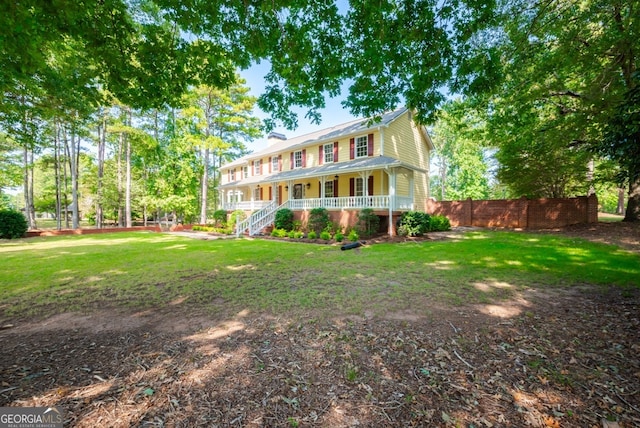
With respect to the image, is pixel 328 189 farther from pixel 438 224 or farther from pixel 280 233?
pixel 438 224

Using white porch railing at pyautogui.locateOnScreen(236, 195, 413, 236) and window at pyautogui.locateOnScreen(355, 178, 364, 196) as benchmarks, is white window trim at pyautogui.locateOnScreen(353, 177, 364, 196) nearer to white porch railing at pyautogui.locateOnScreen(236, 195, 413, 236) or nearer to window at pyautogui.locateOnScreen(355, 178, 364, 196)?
window at pyautogui.locateOnScreen(355, 178, 364, 196)

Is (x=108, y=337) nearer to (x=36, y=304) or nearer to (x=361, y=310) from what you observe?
(x=36, y=304)

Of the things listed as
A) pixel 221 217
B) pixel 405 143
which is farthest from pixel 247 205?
pixel 405 143

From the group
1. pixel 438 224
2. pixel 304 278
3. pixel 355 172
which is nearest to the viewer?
pixel 304 278

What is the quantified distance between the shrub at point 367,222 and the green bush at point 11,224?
782 inches

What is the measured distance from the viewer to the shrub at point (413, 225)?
12.4 metres

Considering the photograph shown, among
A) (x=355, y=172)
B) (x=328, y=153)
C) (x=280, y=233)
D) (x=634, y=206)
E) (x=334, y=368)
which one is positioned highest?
(x=328, y=153)

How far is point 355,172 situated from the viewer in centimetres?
1591

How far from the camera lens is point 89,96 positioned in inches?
211

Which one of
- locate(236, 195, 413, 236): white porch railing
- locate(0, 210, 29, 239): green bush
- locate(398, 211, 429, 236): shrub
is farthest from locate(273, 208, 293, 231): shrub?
locate(0, 210, 29, 239): green bush

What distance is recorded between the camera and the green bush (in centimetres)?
1429

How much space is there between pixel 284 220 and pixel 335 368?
14.0m

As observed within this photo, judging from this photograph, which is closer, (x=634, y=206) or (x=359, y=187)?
(x=634, y=206)

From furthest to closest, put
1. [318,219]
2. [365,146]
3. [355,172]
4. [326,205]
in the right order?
[365,146], [355,172], [326,205], [318,219]
